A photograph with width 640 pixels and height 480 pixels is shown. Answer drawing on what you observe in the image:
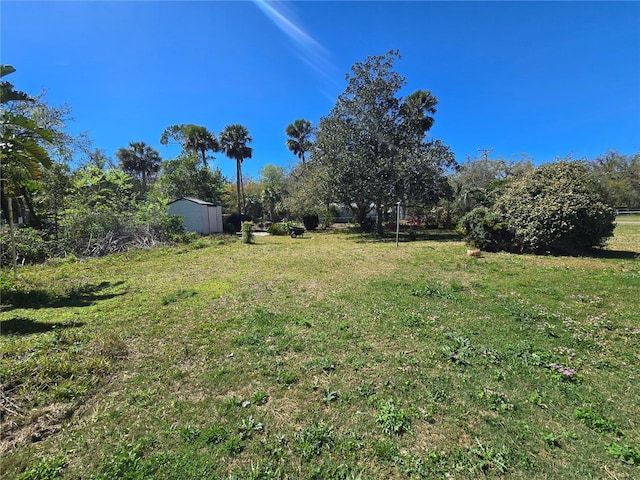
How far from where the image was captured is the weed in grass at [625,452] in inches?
78.3

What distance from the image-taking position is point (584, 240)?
9.66 metres

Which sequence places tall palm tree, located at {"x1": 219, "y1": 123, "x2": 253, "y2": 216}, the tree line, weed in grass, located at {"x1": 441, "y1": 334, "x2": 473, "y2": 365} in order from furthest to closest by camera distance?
tall palm tree, located at {"x1": 219, "y1": 123, "x2": 253, "y2": 216} < the tree line < weed in grass, located at {"x1": 441, "y1": 334, "x2": 473, "y2": 365}

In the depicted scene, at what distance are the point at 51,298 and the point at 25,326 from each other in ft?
6.15

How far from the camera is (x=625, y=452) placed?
6.70 ft

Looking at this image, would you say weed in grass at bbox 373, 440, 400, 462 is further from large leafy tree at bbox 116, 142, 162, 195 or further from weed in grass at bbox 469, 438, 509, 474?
large leafy tree at bbox 116, 142, 162, 195

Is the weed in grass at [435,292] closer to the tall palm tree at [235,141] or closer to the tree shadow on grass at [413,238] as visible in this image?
the tree shadow on grass at [413,238]

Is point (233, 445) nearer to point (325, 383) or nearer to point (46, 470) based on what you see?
point (325, 383)

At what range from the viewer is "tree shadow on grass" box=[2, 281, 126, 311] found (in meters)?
5.50

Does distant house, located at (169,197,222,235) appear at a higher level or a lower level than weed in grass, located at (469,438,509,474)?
higher

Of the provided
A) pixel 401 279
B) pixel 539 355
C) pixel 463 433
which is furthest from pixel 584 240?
pixel 463 433

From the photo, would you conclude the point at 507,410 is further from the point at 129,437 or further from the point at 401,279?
the point at 401,279

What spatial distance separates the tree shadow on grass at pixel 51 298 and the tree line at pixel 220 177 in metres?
2.28

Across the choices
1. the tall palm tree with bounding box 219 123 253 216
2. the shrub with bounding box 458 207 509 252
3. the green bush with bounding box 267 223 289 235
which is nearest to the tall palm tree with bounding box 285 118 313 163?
the tall palm tree with bounding box 219 123 253 216

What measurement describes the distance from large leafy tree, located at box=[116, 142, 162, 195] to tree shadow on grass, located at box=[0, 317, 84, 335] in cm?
3708
